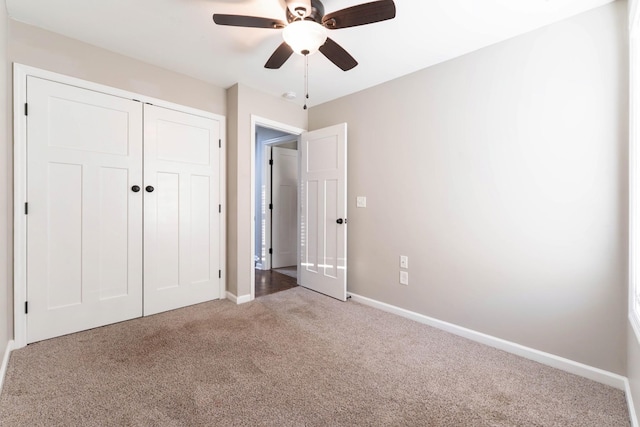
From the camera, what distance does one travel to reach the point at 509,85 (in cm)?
211

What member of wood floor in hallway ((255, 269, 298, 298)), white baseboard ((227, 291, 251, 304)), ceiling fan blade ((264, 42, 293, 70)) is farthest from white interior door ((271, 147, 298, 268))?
ceiling fan blade ((264, 42, 293, 70))

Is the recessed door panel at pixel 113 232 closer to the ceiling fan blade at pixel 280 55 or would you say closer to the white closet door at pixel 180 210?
the white closet door at pixel 180 210

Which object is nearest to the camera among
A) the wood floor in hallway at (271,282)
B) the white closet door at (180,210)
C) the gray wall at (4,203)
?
the gray wall at (4,203)

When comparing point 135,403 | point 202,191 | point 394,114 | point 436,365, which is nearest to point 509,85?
point 394,114

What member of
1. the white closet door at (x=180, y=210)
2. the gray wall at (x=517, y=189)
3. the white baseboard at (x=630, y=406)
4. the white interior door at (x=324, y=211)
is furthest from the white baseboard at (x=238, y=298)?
the white baseboard at (x=630, y=406)

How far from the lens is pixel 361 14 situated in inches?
60.2

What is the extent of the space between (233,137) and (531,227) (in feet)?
9.34

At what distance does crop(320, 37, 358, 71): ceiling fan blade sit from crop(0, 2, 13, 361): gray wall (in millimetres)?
1982

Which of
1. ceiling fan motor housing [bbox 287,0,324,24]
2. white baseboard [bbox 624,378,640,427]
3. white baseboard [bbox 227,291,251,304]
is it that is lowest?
white baseboard [bbox 624,378,640,427]

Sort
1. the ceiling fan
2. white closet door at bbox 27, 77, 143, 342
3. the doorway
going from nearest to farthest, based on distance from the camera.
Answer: the ceiling fan
white closet door at bbox 27, 77, 143, 342
the doorway

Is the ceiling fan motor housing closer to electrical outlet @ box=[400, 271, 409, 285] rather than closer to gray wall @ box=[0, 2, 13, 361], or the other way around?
gray wall @ box=[0, 2, 13, 361]

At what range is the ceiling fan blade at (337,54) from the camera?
5.99 ft

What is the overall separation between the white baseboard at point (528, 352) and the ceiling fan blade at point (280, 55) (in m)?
2.44

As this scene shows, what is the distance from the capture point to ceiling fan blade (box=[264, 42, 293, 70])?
1907 mm
